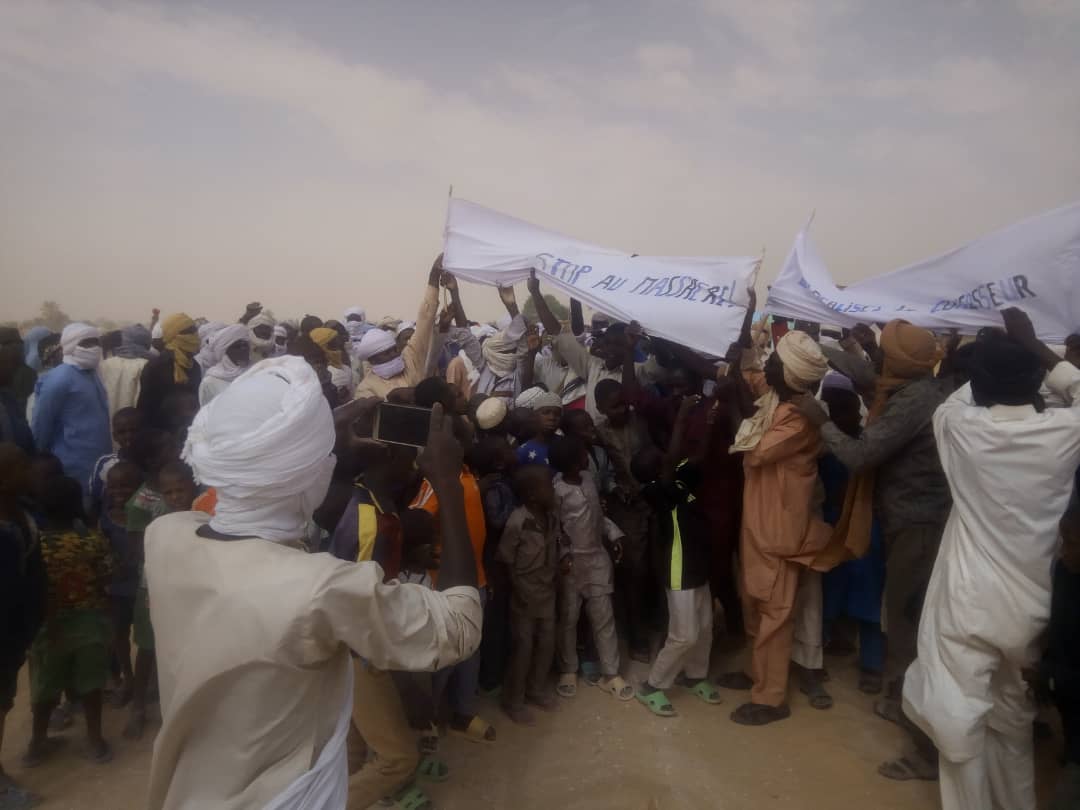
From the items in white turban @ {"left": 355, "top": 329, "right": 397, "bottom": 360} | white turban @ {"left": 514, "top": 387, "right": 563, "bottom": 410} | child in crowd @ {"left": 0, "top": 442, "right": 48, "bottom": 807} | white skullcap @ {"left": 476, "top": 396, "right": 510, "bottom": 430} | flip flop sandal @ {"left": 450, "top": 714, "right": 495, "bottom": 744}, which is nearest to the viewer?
child in crowd @ {"left": 0, "top": 442, "right": 48, "bottom": 807}

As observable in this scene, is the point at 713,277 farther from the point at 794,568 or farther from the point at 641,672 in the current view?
the point at 641,672

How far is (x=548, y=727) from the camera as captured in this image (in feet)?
14.0

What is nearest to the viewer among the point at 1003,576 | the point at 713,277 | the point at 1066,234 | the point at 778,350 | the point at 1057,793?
the point at 1057,793

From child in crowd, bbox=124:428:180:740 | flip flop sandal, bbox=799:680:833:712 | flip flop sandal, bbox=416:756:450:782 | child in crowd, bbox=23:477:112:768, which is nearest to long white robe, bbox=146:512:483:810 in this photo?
flip flop sandal, bbox=416:756:450:782

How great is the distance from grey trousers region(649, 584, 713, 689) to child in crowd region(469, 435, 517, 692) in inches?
39.5

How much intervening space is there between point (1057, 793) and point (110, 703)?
4.98 m

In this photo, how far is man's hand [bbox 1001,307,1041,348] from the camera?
140 inches

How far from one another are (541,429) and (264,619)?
11.0ft

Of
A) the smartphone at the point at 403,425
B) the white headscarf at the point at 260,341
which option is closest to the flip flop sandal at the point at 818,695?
the smartphone at the point at 403,425

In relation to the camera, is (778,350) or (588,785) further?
(778,350)

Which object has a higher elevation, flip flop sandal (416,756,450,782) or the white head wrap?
the white head wrap

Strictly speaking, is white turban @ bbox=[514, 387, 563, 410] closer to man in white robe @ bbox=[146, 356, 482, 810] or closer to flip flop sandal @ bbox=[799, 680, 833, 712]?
flip flop sandal @ bbox=[799, 680, 833, 712]

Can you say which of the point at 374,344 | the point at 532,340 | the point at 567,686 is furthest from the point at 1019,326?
the point at 374,344

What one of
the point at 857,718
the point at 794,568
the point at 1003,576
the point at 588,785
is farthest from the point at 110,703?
the point at 1003,576
